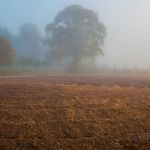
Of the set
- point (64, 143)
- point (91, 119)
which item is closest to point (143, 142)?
point (64, 143)

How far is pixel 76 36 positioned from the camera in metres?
68.3

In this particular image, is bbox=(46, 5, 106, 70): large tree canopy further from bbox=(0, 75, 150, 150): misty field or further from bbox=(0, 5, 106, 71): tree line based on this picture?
bbox=(0, 75, 150, 150): misty field

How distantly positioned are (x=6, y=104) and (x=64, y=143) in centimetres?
781

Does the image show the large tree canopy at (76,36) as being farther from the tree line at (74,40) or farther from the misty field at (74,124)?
the misty field at (74,124)

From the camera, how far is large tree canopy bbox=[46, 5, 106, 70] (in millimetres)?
68188

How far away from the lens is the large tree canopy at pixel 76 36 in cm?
6819

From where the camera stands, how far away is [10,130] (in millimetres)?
11453

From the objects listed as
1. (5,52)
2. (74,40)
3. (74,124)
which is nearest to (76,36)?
(74,40)

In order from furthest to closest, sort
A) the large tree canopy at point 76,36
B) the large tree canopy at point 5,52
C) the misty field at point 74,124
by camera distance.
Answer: the large tree canopy at point 76,36
the large tree canopy at point 5,52
the misty field at point 74,124

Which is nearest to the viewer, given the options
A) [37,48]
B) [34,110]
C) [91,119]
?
[91,119]

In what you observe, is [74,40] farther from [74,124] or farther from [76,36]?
[74,124]

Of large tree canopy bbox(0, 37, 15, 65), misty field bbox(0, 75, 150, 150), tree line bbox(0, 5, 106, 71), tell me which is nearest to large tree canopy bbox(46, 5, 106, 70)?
tree line bbox(0, 5, 106, 71)

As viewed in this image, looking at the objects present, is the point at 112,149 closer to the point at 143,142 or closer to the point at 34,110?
the point at 143,142

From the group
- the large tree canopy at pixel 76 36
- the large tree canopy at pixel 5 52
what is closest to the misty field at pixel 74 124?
the large tree canopy at pixel 5 52
